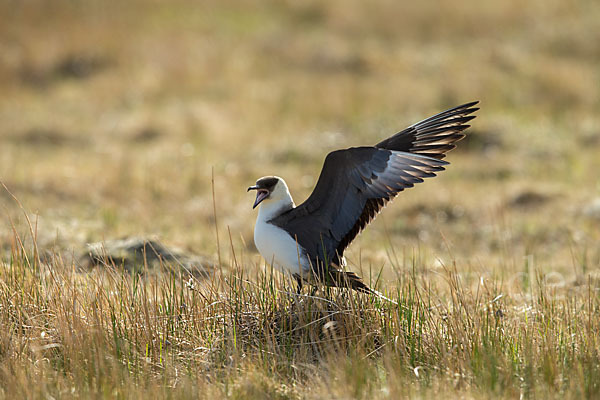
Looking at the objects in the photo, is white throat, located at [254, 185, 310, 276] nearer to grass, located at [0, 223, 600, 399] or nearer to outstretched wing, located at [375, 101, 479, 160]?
grass, located at [0, 223, 600, 399]

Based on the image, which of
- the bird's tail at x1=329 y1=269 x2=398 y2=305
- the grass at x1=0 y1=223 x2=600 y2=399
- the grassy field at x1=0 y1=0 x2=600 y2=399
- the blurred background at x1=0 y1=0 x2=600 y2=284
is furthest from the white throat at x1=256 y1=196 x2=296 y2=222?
the blurred background at x1=0 y1=0 x2=600 y2=284

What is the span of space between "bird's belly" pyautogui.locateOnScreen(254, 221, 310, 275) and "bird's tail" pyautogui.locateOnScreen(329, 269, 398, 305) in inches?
7.4

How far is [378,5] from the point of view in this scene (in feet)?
75.6

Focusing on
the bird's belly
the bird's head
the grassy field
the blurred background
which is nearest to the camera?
the grassy field

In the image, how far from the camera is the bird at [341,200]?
14.6ft

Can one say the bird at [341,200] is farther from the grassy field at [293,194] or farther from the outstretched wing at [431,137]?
the grassy field at [293,194]

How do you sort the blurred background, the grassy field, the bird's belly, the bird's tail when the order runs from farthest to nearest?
the blurred background → the bird's belly → the bird's tail → the grassy field

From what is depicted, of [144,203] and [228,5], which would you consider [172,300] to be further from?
[228,5]

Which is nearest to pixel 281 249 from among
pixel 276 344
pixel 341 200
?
pixel 341 200

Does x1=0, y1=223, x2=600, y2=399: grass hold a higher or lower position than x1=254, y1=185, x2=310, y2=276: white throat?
lower

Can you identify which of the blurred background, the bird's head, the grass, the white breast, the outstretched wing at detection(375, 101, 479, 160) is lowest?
the grass

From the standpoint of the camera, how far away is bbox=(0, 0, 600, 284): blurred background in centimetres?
889

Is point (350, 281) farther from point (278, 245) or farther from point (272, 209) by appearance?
point (272, 209)

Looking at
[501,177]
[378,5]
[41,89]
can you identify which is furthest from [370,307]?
[378,5]
